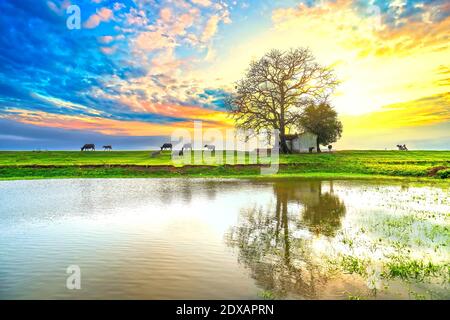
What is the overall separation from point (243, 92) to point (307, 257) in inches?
1933

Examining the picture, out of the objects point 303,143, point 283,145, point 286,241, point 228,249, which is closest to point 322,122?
point 303,143

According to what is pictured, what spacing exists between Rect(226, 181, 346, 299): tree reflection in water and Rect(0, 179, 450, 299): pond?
0.12ft

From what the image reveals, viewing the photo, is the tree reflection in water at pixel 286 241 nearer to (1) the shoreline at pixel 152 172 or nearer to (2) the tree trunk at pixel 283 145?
(1) the shoreline at pixel 152 172

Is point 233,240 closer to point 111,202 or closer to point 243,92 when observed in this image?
point 111,202

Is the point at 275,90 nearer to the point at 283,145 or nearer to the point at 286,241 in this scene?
the point at 283,145

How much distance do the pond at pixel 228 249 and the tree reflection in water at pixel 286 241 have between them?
4 centimetres

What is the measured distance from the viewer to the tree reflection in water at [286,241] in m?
6.64

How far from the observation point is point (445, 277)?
688 centimetres

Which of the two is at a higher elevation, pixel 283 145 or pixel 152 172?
pixel 283 145

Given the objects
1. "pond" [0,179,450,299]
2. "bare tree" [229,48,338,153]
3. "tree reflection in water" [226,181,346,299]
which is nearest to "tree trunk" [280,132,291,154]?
"bare tree" [229,48,338,153]

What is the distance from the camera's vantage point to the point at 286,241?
9789 mm

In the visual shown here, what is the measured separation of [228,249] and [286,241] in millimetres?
1956

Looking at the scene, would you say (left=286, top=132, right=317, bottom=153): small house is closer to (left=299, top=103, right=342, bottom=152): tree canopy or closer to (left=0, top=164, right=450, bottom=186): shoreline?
(left=299, top=103, right=342, bottom=152): tree canopy

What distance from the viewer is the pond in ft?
20.9
